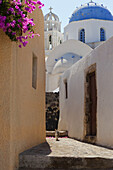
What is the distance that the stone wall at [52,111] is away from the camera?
47.2 feet

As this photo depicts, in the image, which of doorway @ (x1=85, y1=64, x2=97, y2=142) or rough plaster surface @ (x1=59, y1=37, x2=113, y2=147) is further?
doorway @ (x1=85, y1=64, x2=97, y2=142)

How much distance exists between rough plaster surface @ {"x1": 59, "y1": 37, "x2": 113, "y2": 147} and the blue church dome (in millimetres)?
14843

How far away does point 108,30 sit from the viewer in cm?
2484

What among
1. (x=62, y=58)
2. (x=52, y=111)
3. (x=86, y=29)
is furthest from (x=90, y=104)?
(x=86, y=29)

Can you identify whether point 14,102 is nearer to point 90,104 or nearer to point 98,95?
point 98,95

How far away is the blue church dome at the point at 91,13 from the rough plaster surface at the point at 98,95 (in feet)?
48.7

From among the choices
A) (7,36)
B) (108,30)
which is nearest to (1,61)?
(7,36)

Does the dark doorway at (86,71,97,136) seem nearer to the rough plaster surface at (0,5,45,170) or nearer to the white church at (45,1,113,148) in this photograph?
the white church at (45,1,113,148)

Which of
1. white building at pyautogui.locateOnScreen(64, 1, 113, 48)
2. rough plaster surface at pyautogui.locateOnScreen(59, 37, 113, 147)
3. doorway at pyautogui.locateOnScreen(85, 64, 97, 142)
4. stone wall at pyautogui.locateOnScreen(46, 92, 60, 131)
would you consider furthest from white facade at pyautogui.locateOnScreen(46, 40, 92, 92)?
doorway at pyautogui.locateOnScreen(85, 64, 97, 142)

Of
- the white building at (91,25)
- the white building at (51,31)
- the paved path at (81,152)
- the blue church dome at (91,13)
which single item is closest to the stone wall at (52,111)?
the paved path at (81,152)

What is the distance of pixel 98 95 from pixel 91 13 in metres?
18.6

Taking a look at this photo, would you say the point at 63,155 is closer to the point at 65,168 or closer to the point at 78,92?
the point at 65,168

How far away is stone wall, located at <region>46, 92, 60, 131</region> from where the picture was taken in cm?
1439

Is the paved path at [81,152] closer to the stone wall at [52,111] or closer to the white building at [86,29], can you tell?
the stone wall at [52,111]
